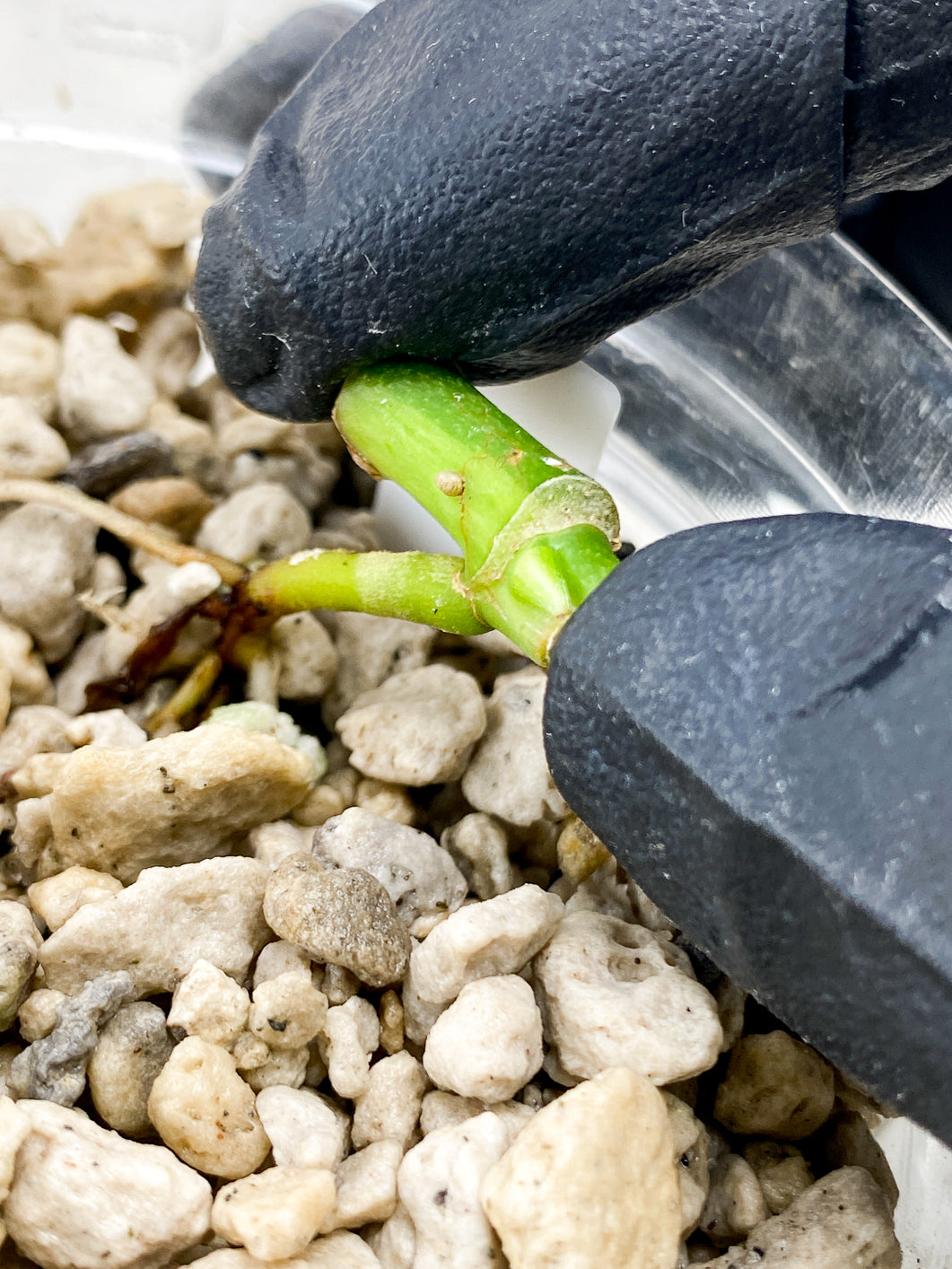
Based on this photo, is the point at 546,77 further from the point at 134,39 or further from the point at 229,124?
the point at 134,39

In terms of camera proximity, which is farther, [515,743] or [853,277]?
[853,277]

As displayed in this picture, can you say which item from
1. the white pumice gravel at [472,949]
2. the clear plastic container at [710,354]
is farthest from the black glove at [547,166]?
the white pumice gravel at [472,949]

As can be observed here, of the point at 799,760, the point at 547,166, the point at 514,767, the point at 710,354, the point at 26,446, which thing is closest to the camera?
the point at 799,760

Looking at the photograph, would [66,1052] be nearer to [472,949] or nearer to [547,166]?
[472,949]

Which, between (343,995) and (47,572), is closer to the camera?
(343,995)

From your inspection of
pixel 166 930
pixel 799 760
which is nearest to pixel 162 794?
pixel 166 930

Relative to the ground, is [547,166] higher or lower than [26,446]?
higher

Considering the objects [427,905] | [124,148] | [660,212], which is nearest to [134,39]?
[124,148]
